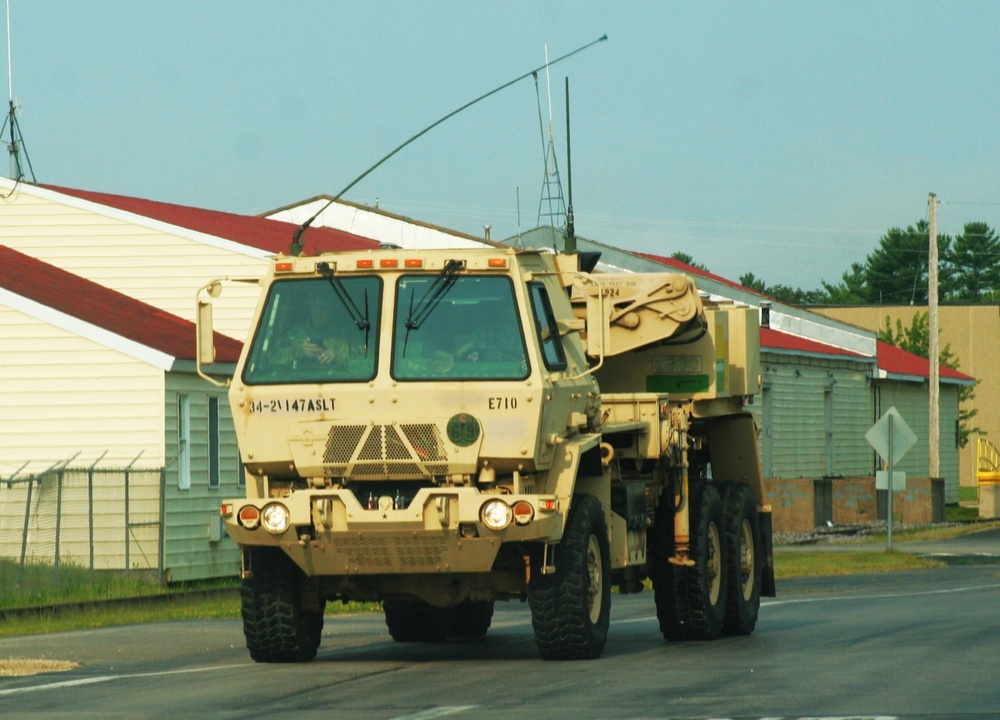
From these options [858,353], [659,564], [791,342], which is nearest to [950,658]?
[659,564]

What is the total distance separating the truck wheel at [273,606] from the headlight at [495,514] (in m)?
1.77

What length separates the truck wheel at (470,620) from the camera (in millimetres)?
16750

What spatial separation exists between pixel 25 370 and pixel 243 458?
52.7ft

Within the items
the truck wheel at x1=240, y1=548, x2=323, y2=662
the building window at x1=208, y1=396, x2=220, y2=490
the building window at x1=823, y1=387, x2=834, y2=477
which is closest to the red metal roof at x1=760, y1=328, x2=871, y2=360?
the building window at x1=823, y1=387, x2=834, y2=477

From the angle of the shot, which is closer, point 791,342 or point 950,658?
point 950,658

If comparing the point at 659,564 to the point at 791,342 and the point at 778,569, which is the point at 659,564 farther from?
the point at 791,342

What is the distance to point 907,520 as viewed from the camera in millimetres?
50031

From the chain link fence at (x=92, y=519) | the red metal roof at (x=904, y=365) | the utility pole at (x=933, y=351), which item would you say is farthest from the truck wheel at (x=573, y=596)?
the red metal roof at (x=904, y=365)

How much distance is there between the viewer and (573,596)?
13.4 m

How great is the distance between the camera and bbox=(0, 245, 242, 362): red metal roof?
28.9m

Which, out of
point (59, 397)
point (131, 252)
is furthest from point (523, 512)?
point (131, 252)

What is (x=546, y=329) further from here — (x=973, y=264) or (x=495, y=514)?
(x=973, y=264)

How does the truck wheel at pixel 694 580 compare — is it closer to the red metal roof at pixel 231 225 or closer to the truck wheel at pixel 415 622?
the truck wheel at pixel 415 622

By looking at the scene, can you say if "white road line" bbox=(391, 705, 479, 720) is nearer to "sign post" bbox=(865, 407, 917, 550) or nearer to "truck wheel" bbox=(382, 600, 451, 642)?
"truck wheel" bbox=(382, 600, 451, 642)
